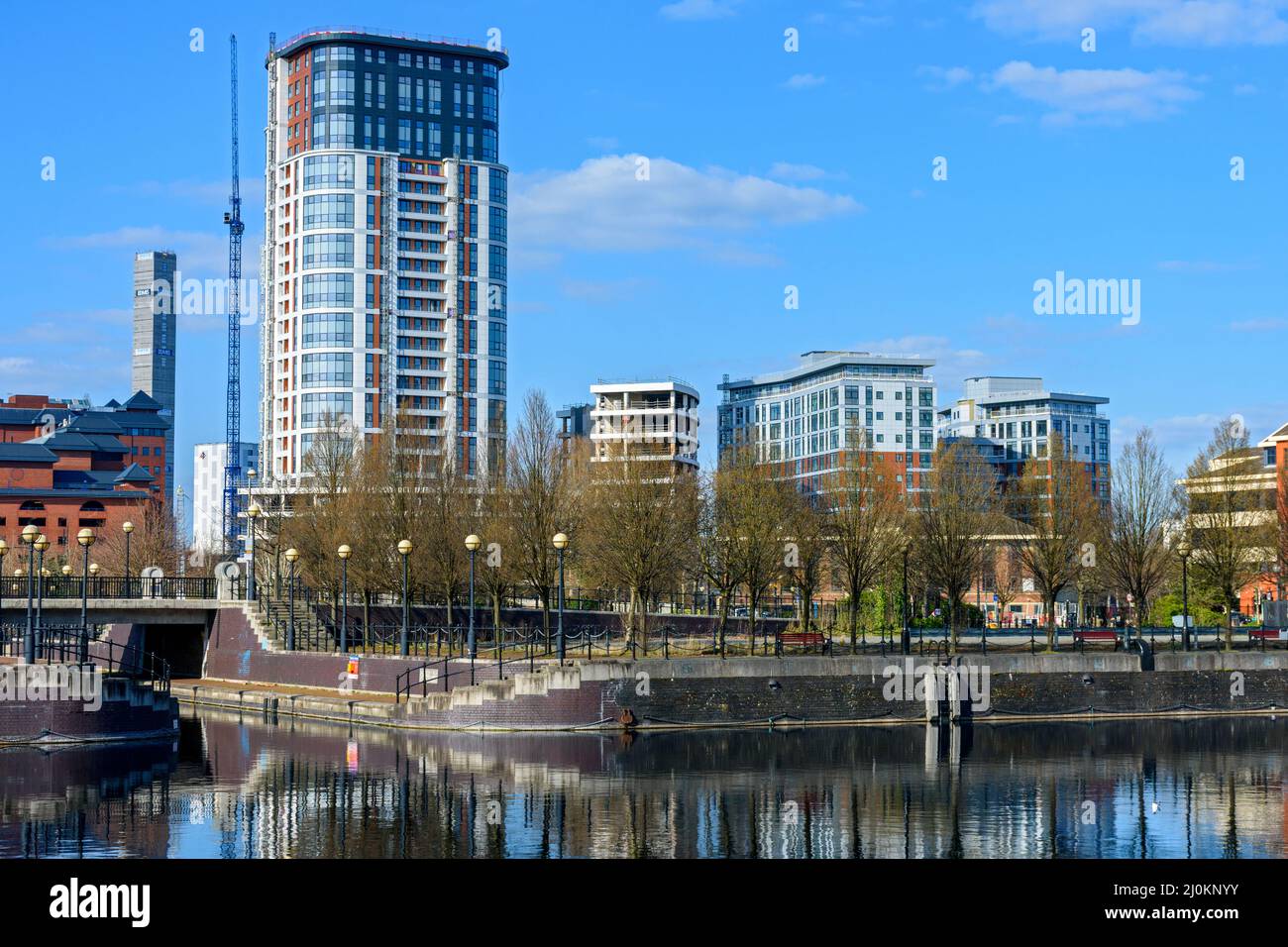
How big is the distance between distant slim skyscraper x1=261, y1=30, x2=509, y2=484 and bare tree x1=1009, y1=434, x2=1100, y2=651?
97.9 m

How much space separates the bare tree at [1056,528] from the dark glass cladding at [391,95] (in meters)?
114

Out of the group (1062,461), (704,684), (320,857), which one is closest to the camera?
(320,857)

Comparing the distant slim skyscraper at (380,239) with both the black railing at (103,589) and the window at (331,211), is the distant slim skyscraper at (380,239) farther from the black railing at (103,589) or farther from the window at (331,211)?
the black railing at (103,589)

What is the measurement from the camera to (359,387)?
173625 mm

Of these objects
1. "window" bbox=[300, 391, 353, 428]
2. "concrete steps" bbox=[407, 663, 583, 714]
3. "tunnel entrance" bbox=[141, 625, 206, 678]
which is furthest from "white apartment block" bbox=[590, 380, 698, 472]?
"concrete steps" bbox=[407, 663, 583, 714]

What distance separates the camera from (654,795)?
1375 inches

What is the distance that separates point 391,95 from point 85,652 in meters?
141

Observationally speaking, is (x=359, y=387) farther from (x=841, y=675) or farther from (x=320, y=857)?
(x=320, y=857)

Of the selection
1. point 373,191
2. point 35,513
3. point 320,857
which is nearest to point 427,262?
point 373,191

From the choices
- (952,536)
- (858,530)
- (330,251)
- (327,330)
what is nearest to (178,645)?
(858,530)

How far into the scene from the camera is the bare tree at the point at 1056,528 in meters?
70.6

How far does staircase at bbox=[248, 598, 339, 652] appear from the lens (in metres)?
67.2

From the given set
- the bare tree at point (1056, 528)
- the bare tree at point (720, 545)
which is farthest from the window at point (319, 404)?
the bare tree at point (1056, 528)
